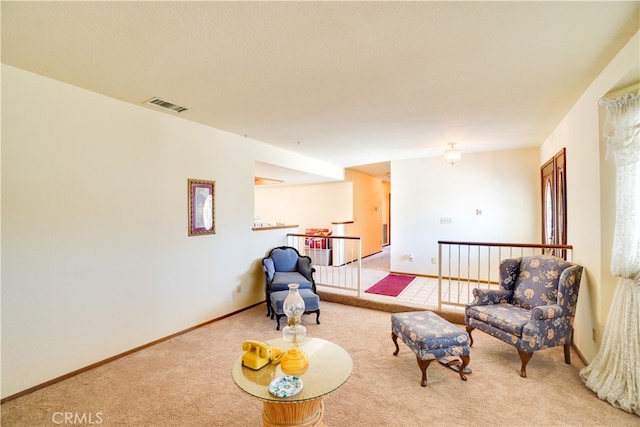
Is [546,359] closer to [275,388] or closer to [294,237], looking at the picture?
[275,388]

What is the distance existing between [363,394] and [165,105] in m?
3.36

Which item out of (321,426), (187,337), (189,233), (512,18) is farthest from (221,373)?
(512,18)

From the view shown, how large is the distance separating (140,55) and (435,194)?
531 centimetres

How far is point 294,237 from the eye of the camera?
5.24 meters

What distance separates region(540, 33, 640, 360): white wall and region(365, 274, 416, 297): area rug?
2.34 meters

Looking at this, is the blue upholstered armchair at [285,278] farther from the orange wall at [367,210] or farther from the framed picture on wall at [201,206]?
the orange wall at [367,210]

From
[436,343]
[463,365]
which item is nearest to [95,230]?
[436,343]

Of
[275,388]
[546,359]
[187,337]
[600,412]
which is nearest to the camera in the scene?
[275,388]

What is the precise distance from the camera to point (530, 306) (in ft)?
9.45

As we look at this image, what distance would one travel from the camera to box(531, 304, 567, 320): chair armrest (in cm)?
247

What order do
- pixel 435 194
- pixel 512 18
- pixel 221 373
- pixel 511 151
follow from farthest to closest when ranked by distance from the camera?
pixel 435 194, pixel 511 151, pixel 221 373, pixel 512 18

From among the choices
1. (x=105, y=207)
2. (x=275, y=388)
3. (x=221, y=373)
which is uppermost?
(x=105, y=207)

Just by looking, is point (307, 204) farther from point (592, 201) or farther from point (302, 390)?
point (302, 390)

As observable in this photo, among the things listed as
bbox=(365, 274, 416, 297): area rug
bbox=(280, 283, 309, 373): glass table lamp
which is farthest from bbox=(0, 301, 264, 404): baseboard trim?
bbox=(365, 274, 416, 297): area rug
